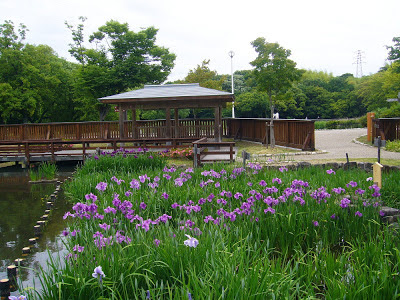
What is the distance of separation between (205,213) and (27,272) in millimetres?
2391

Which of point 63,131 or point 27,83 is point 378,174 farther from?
point 27,83

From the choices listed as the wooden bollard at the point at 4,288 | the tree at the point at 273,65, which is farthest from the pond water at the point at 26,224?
the tree at the point at 273,65

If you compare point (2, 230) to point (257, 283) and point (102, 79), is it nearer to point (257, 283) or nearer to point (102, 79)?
point (257, 283)

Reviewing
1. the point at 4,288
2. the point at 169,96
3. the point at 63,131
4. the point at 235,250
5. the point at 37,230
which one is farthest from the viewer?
the point at 63,131

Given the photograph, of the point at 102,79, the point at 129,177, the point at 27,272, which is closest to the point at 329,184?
the point at 129,177

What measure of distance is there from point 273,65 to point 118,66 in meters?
15.0

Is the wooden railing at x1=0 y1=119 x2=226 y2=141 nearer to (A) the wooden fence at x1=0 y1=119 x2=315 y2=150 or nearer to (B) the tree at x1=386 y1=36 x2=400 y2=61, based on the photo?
(A) the wooden fence at x1=0 y1=119 x2=315 y2=150

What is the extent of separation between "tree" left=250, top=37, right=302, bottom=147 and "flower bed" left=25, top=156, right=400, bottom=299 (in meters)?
11.4

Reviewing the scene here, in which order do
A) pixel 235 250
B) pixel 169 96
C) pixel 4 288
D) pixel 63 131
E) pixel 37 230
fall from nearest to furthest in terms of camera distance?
pixel 235 250 → pixel 4 288 → pixel 37 230 → pixel 169 96 → pixel 63 131

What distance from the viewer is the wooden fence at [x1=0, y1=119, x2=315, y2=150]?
1930 centimetres

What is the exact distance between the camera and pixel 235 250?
323 centimetres

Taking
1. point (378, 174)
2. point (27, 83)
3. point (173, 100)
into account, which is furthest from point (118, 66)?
point (378, 174)

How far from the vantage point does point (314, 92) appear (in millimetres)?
45281

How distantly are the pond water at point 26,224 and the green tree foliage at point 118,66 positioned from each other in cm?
1584
